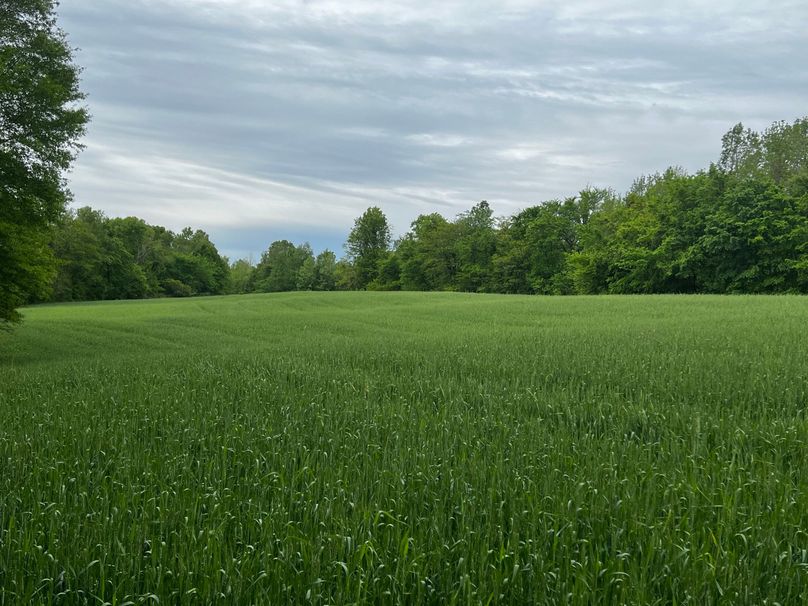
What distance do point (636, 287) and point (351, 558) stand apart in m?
61.5

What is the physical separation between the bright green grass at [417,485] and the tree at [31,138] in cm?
793

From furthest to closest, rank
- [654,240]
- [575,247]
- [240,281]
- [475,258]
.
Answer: [240,281], [475,258], [575,247], [654,240]

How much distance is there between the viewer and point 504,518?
4.27 meters

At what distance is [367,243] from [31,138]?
92.0 metres

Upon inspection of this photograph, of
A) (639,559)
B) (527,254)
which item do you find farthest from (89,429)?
(527,254)

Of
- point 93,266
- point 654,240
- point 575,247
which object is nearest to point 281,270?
point 93,266

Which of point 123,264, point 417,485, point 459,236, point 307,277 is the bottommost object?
point 417,485

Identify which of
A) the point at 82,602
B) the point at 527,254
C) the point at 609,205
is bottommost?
the point at 82,602

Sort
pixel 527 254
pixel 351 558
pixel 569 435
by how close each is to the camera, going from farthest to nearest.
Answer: pixel 527 254
pixel 569 435
pixel 351 558

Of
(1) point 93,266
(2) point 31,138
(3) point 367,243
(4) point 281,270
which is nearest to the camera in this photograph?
(2) point 31,138

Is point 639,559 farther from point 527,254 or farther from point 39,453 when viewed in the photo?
point 527,254

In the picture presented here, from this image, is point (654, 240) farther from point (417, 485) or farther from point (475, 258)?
point (417, 485)

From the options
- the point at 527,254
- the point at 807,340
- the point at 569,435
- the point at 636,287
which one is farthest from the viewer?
the point at 527,254

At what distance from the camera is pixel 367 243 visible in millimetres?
108312
